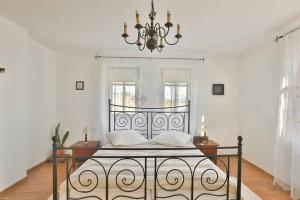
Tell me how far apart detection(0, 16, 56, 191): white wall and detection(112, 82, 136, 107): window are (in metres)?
1.39

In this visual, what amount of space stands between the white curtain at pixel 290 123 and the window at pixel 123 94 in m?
2.80

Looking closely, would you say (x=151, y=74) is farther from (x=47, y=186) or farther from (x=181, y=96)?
(x=47, y=186)

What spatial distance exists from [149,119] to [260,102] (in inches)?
90.0

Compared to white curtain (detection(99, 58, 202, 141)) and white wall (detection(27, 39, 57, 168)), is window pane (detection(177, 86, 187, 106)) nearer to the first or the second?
white curtain (detection(99, 58, 202, 141))

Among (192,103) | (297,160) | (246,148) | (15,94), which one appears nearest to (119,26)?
(15,94)

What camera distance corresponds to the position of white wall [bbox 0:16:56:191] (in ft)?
9.48

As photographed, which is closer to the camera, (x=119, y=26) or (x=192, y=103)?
(x=119, y=26)

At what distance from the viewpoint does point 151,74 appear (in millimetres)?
4484

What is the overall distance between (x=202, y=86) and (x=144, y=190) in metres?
3.14

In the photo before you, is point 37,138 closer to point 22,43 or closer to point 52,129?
point 52,129

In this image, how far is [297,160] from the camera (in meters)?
2.73

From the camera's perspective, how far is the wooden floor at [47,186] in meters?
2.79

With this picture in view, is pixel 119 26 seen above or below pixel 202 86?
above

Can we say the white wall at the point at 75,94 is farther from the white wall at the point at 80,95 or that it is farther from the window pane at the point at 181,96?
the window pane at the point at 181,96
